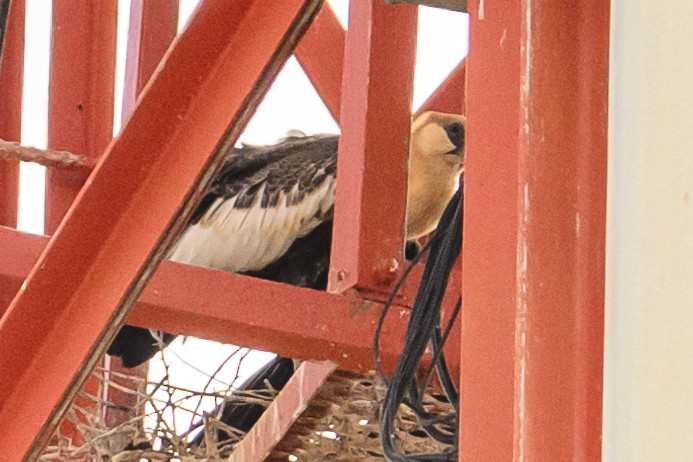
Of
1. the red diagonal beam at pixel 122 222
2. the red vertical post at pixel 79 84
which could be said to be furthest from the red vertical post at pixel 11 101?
the red diagonal beam at pixel 122 222

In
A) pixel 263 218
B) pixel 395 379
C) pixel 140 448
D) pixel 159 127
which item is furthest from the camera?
pixel 263 218

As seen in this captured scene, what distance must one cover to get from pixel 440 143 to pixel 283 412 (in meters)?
1.30

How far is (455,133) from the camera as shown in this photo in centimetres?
385

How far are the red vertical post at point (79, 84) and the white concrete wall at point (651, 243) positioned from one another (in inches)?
80.7

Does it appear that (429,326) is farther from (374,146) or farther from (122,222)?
(374,146)

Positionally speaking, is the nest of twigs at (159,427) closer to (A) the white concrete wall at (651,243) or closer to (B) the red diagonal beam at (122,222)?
(B) the red diagonal beam at (122,222)

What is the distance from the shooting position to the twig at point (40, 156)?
110 inches

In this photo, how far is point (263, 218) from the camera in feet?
11.4

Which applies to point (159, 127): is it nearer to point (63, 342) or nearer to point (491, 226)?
point (63, 342)

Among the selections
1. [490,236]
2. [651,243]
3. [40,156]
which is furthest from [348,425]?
[651,243]

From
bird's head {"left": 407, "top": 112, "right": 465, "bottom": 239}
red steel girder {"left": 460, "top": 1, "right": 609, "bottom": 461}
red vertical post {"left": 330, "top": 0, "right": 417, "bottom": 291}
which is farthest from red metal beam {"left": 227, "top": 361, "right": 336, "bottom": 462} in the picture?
red steel girder {"left": 460, "top": 1, "right": 609, "bottom": 461}

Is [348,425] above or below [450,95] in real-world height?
below

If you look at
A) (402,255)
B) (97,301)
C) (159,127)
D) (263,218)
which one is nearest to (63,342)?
(97,301)

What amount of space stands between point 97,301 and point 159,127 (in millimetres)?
228
